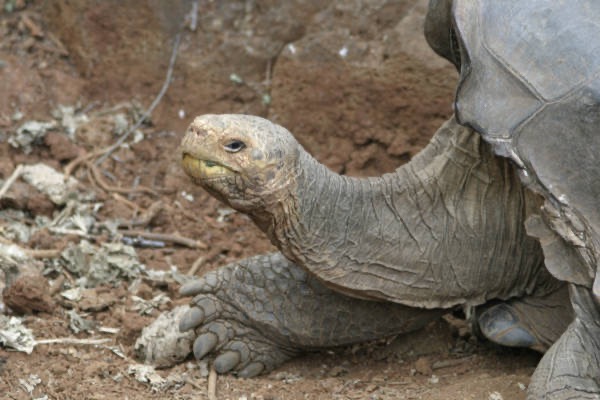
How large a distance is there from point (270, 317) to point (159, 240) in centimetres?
128

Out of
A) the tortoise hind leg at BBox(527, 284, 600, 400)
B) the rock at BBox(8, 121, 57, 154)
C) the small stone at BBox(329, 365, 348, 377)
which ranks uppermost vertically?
the tortoise hind leg at BBox(527, 284, 600, 400)

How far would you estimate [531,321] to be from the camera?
4.01 m

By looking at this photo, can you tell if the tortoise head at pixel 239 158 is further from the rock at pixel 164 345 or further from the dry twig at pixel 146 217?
the dry twig at pixel 146 217

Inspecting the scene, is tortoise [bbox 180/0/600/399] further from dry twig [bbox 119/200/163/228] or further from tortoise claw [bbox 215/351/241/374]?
dry twig [bbox 119/200/163/228]

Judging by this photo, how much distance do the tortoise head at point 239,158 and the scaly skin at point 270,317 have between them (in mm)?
726

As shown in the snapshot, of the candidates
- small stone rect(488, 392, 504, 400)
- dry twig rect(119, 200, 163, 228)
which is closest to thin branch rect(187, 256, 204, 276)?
dry twig rect(119, 200, 163, 228)

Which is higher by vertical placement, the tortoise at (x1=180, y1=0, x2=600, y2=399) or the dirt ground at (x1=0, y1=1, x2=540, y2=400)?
the tortoise at (x1=180, y1=0, x2=600, y2=399)

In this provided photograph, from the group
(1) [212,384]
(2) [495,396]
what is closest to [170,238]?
(1) [212,384]

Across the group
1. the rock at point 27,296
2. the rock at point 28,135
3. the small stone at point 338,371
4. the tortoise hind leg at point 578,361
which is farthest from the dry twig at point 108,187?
the tortoise hind leg at point 578,361

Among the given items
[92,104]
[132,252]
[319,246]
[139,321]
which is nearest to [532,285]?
[319,246]

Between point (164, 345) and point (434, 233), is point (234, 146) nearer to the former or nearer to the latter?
point (434, 233)

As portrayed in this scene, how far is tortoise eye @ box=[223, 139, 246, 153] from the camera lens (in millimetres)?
3398

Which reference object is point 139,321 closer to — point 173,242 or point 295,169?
point 173,242

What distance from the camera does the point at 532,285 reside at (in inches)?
158
